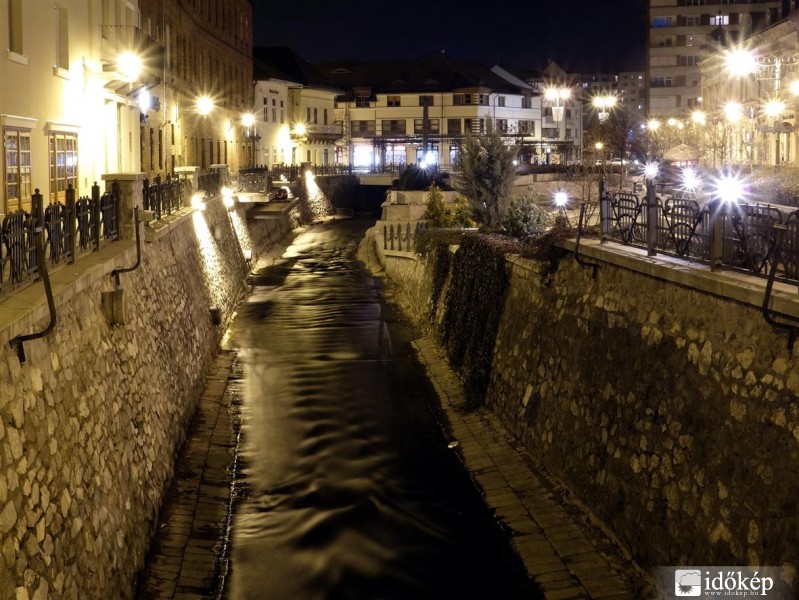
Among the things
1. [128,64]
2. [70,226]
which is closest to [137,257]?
[70,226]

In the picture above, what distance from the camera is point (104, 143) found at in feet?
83.9

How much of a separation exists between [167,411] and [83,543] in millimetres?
5792

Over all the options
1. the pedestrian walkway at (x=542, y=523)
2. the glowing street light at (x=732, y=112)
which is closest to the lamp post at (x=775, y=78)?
the glowing street light at (x=732, y=112)

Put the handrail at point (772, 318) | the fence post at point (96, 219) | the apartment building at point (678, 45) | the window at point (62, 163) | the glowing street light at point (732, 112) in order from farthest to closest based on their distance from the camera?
1. the apartment building at point (678, 45)
2. the glowing street light at point (732, 112)
3. the window at point (62, 163)
4. the fence post at point (96, 219)
5. the handrail at point (772, 318)

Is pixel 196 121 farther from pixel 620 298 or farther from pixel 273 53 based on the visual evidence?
pixel 273 53

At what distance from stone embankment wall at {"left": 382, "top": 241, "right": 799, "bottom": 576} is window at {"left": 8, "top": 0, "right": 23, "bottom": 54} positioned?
34.5ft

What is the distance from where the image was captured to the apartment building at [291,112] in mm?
67500

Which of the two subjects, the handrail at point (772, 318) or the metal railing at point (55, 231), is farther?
the metal railing at point (55, 231)

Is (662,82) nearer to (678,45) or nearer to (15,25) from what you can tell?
(678,45)

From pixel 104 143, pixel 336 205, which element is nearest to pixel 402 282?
pixel 104 143

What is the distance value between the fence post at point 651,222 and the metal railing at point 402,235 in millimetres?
17236

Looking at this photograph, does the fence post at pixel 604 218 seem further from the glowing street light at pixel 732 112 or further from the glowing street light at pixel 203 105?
the glowing street light at pixel 203 105

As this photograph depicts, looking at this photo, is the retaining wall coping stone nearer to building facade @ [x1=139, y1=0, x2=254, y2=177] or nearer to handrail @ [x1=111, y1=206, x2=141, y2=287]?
handrail @ [x1=111, y1=206, x2=141, y2=287]

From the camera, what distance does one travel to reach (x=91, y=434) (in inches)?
404
